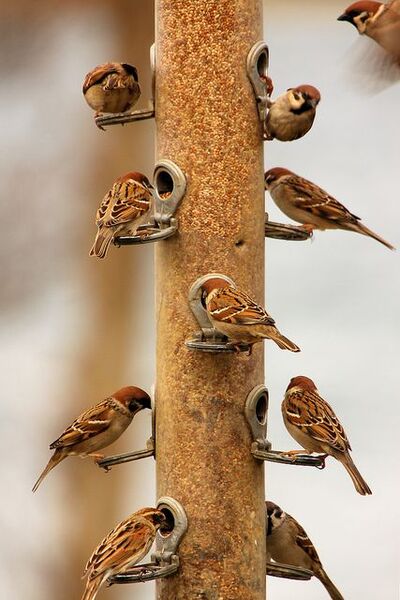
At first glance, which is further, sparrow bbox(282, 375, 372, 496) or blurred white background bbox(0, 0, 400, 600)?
blurred white background bbox(0, 0, 400, 600)

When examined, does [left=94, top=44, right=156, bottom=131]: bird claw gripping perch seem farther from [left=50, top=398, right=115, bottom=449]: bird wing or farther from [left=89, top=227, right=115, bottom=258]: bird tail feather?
[left=50, top=398, right=115, bottom=449]: bird wing

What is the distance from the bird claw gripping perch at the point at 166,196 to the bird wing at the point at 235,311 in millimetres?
327

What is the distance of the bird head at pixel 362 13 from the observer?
6.45 meters

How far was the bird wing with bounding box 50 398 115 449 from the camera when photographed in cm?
644

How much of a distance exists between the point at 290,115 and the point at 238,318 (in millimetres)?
818

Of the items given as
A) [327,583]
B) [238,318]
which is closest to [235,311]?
[238,318]

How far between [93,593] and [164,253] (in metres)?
1.26

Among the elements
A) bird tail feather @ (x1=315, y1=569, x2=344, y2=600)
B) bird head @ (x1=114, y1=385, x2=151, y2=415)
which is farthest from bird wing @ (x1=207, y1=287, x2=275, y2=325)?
bird tail feather @ (x1=315, y1=569, x2=344, y2=600)

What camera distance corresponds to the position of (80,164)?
31.0 feet

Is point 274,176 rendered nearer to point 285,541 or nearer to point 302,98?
point 302,98

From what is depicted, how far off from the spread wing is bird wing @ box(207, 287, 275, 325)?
0.59 m

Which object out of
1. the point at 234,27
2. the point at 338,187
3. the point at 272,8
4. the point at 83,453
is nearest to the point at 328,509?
the point at 338,187

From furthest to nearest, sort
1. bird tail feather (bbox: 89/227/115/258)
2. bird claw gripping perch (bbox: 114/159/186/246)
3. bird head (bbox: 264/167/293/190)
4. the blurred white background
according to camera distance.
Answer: the blurred white background
bird head (bbox: 264/167/293/190)
bird tail feather (bbox: 89/227/115/258)
bird claw gripping perch (bbox: 114/159/186/246)

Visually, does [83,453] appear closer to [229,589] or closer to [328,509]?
[229,589]
